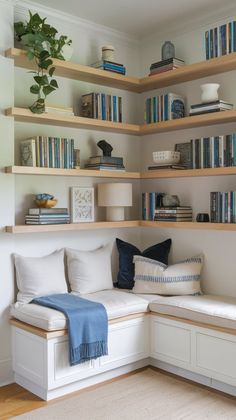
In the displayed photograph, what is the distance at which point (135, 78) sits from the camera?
13.5 feet

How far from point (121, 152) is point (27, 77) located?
44.9 inches

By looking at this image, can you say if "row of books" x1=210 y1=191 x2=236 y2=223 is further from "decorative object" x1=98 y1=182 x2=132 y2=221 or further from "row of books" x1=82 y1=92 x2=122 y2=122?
"row of books" x1=82 y1=92 x2=122 y2=122

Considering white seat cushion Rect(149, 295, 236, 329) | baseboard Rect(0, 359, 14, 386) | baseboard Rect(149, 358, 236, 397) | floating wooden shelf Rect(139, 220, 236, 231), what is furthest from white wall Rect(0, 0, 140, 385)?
baseboard Rect(149, 358, 236, 397)

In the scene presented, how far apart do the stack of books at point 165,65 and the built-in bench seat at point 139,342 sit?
1.89 metres

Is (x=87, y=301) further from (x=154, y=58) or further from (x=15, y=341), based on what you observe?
(x=154, y=58)

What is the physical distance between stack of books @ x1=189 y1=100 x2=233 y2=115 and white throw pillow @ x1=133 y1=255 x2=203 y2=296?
1.19 meters

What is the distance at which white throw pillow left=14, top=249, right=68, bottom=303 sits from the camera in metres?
3.41

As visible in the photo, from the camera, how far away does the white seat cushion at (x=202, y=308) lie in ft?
10.3

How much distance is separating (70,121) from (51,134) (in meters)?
0.25

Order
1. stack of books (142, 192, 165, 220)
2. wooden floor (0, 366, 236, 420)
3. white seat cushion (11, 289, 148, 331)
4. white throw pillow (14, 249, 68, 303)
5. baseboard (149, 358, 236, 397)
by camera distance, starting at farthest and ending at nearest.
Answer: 1. stack of books (142, 192, 165, 220)
2. white throw pillow (14, 249, 68, 303)
3. baseboard (149, 358, 236, 397)
4. white seat cushion (11, 289, 148, 331)
5. wooden floor (0, 366, 236, 420)

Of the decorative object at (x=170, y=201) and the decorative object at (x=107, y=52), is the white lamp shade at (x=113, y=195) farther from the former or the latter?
the decorative object at (x=107, y=52)

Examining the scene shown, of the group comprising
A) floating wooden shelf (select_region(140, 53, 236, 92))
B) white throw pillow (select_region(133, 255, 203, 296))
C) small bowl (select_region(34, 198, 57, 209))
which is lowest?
white throw pillow (select_region(133, 255, 203, 296))

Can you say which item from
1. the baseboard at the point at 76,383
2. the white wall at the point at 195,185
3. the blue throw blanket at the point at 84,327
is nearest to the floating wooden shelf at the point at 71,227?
the white wall at the point at 195,185

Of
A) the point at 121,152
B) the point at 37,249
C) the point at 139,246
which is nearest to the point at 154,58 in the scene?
the point at 121,152
